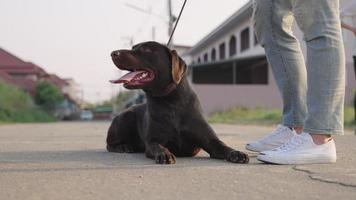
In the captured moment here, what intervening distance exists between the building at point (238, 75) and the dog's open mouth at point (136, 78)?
939 inches

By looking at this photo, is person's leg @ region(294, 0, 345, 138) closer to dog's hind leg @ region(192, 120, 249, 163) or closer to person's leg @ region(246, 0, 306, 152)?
person's leg @ region(246, 0, 306, 152)

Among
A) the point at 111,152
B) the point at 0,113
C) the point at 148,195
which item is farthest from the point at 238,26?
the point at 148,195

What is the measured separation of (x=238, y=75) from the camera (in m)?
35.2

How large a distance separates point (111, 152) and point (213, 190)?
8.38 feet

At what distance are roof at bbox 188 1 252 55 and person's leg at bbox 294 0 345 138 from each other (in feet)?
77.4

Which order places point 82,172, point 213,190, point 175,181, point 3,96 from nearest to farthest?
point 213,190, point 175,181, point 82,172, point 3,96

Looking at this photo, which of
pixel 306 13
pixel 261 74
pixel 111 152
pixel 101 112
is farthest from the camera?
pixel 101 112

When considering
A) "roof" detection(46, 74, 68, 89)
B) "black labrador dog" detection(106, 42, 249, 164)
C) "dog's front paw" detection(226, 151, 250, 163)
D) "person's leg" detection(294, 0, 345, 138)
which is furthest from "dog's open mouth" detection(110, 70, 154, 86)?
"roof" detection(46, 74, 68, 89)

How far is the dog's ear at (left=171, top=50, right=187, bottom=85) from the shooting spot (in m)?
4.46

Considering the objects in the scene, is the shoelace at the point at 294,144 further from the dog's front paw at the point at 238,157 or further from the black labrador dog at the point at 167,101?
the black labrador dog at the point at 167,101

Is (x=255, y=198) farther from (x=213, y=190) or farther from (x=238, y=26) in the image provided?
(x=238, y=26)

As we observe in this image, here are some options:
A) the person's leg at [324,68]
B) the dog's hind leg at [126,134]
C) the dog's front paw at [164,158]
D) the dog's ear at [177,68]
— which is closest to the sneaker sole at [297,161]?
the person's leg at [324,68]

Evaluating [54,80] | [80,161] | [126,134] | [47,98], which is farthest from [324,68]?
[54,80]

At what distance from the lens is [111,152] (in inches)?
209
